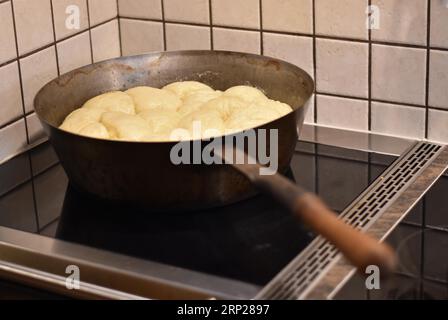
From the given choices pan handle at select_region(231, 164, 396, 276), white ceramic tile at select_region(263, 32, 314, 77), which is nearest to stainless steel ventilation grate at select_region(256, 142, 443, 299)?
pan handle at select_region(231, 164, 396, 276)

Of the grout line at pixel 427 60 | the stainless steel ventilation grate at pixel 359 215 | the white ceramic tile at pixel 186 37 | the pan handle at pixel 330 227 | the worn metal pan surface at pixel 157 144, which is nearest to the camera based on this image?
the pan handle at pixel 330 227

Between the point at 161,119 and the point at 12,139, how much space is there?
1.01ft

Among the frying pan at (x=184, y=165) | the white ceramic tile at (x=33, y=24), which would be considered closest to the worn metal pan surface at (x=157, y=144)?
the frying pan at (x=184, y=165)

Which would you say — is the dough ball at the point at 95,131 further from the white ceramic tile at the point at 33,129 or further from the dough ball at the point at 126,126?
the white ceramic tile at the point at 33,129

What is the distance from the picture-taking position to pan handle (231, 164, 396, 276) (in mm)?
803

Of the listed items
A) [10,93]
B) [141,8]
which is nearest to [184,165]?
[10,93]

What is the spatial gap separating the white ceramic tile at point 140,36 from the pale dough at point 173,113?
200 millimetres

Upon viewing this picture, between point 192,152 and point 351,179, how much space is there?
1.05 feet

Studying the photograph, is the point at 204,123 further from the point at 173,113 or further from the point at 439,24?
the point at 439,24

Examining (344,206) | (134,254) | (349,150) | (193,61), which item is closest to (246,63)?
(193,61)

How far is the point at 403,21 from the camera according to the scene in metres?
1.35

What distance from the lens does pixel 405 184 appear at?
1.27 metres

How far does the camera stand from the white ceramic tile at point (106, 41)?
5.18 ft

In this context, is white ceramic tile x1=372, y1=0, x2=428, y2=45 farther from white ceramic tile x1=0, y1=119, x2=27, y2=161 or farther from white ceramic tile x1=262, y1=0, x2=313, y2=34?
white ceramic tile x1=0, y1=119, x2=27, y2=161
